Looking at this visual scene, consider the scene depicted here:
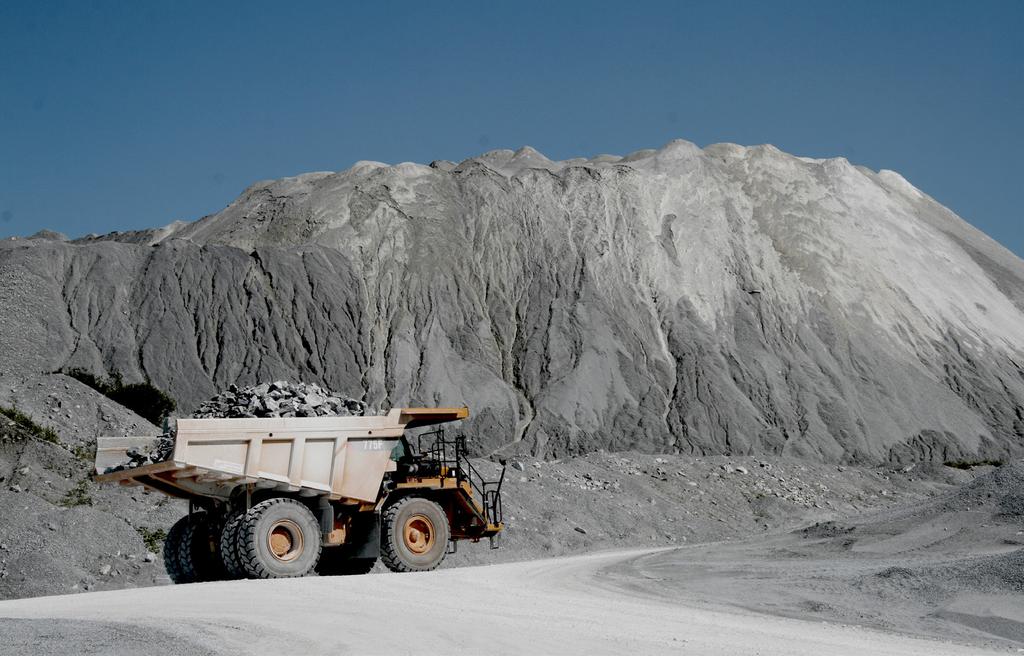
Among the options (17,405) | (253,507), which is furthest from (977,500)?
(17,405)

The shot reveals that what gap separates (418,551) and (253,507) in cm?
314

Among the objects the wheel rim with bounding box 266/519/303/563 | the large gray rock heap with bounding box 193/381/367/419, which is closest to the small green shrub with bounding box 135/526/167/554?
the large gray rock heap with bounding box 193/381/367/419

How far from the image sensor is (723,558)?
22.5 metres

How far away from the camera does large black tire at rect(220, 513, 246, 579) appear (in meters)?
14.9

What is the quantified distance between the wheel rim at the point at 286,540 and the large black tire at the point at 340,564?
150 cm

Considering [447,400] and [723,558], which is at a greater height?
[447,400]

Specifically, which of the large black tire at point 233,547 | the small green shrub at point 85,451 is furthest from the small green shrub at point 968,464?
the large black tire at point 233,547

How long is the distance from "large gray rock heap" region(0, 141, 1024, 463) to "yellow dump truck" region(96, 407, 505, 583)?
105ft

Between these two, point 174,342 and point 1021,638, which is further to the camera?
point 174,342

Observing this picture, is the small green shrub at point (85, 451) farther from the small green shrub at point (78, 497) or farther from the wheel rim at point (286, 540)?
the wheel rim at point (286, 540)

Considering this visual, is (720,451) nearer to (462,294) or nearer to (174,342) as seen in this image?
(462,294)

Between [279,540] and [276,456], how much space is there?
1232 mm

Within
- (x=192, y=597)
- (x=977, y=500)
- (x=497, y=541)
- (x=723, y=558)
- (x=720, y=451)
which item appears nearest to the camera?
(x=192, y=597)

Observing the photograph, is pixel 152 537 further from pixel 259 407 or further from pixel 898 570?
pixel 898 570
